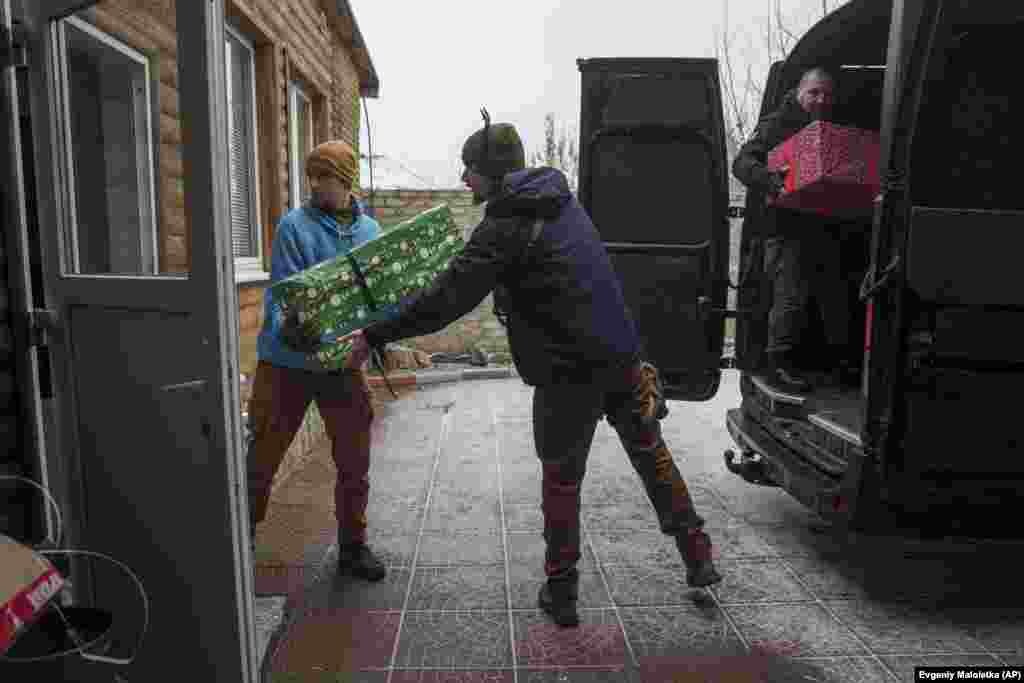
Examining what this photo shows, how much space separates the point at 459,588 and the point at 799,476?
1.61 metres

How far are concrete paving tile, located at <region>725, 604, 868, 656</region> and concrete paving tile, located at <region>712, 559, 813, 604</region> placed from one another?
9cm

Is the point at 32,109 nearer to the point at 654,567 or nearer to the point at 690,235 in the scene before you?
the point at 654,567

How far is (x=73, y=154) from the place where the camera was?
100 inches

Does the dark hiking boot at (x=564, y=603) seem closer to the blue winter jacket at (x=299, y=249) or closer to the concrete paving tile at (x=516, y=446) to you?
the blue winter jacket at (x=299, y=249)

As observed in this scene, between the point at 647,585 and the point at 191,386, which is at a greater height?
the point at 191,386

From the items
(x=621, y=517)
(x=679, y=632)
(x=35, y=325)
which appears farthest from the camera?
(x=621, y=517)

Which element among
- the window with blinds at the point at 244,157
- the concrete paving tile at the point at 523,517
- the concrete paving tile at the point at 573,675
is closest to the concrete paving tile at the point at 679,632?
the concrete paving tile at the point at 573,675

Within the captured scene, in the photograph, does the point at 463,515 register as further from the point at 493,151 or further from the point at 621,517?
the point at 493,151

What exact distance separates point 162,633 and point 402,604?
4.36ft

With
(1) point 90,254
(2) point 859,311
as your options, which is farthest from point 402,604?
(2) point 859,311

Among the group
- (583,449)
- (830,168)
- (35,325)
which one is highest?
(830,168)

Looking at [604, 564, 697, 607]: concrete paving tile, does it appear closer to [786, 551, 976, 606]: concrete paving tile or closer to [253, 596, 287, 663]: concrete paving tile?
[786, 551, 976, 606]: concrete paving tile

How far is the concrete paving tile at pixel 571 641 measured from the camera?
9.92 feet

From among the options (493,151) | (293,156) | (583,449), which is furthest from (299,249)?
(293,156)
